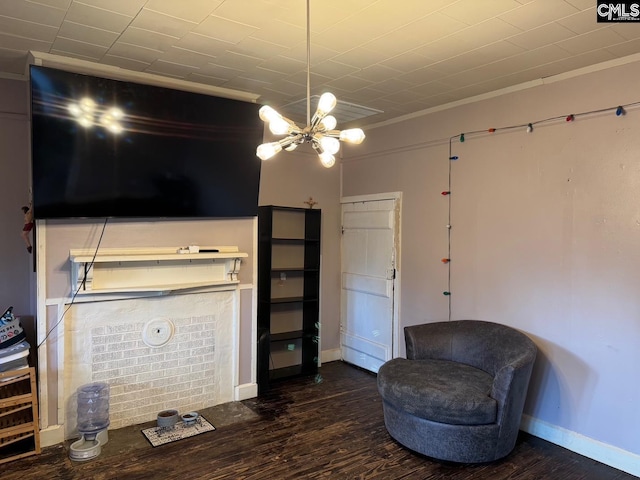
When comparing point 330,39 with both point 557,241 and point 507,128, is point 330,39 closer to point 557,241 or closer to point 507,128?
point 507,128

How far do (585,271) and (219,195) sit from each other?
282 centimetres

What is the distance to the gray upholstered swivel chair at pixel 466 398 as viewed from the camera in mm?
2809

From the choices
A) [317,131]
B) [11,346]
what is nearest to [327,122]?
[317,131]

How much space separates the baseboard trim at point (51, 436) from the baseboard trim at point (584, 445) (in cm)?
342

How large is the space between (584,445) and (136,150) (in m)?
3.82

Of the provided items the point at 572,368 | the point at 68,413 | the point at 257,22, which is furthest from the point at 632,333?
the point at 68,413

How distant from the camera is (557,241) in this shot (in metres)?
3.21

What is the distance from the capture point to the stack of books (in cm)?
285

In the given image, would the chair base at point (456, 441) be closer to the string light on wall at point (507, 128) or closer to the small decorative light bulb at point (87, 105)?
the string light on wall at point (507, 128)

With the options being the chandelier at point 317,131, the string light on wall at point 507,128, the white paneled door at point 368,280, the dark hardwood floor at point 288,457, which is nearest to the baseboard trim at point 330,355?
the white paneled door at point 368,280

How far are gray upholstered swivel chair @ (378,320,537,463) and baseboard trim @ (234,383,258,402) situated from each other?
1294 millimetres

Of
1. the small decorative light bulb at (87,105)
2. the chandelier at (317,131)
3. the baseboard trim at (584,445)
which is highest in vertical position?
the small decorative light bulb at (87,105)

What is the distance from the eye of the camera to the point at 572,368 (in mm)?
3109

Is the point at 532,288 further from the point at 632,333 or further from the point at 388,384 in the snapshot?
the point at 388,384
